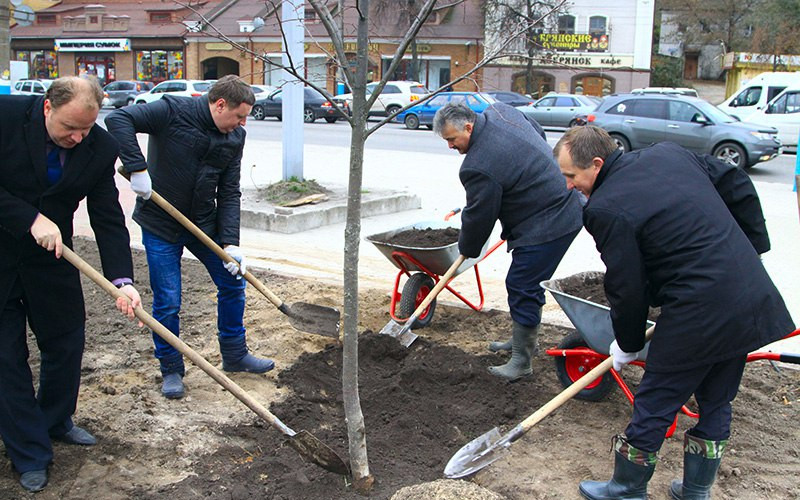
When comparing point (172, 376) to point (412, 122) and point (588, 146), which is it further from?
point (412, 122)

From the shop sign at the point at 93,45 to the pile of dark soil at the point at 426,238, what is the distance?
1659 inches

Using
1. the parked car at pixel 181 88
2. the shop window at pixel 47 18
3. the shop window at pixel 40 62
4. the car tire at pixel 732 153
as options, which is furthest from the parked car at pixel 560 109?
the shop window at pixel 47 18

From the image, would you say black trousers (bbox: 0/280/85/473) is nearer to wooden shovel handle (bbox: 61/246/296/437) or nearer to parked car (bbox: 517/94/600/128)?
wooden shovel handle (bbox: 61/246/296/437)

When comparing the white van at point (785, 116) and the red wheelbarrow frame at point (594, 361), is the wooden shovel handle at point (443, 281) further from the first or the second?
the white van at point (785, 116)

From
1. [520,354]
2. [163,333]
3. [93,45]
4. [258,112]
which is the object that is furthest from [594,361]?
[93,45]

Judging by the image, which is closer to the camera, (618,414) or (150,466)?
(150,466)

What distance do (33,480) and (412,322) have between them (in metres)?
2.54

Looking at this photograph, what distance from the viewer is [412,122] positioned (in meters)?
25.5

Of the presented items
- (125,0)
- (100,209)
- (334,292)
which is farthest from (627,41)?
(100,209)

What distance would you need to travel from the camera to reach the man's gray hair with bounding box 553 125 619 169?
3.19m

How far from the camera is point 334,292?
615 cm

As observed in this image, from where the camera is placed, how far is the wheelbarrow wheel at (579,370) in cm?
425

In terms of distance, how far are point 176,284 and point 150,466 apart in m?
1.12

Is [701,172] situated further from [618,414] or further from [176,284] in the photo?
[176,284]
